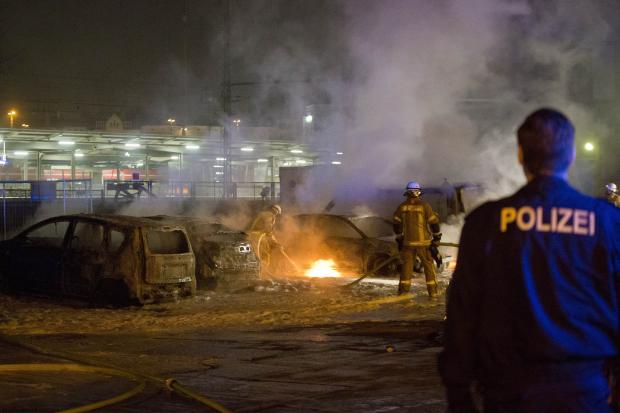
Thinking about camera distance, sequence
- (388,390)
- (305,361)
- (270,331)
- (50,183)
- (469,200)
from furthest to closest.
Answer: (50,183) → (469,200) → (270,331) → (305,361) → (388,390)

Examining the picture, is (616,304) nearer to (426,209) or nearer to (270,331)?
(270,331)

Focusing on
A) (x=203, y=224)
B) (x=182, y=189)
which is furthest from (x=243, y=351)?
(x=182, y=189)

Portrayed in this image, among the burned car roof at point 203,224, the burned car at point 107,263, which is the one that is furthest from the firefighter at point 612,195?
the burned car at point 107,263

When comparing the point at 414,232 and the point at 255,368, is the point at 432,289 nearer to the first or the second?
the point at 414,232

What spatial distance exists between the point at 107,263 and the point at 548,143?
31.5ft

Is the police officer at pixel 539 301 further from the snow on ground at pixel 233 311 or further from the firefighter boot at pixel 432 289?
the firefighter boot at pixel 432 289

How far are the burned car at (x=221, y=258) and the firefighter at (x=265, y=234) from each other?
1.91 metres

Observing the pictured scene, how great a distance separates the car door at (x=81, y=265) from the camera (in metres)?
11.4

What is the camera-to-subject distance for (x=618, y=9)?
24438 millimetres

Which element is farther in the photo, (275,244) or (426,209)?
(275,244)

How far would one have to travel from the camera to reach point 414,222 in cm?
1247

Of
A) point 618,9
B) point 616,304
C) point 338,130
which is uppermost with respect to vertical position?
point 618,9

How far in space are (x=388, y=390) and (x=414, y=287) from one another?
8.66 metres

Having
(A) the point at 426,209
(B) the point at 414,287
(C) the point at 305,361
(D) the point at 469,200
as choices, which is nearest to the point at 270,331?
(C) the point at 305,361
